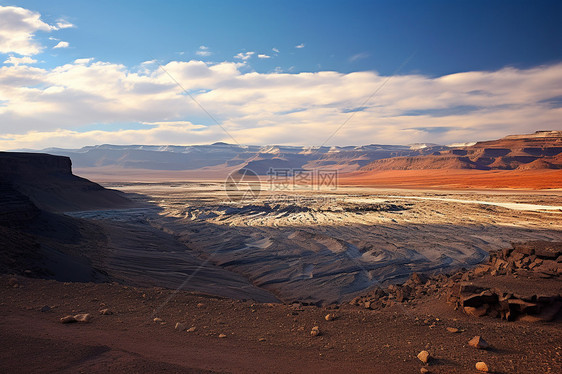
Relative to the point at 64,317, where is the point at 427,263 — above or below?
below

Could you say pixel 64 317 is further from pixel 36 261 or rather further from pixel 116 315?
pixel 36 261

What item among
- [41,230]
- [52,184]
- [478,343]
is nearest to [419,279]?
[478,343]

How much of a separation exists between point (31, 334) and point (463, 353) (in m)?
4.56

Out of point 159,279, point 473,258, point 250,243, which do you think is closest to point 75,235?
point 159,279

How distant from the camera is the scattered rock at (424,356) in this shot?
11.9 ft

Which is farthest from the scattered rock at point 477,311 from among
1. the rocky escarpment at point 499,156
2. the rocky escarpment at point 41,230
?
the rocky escarpment at point 499,156

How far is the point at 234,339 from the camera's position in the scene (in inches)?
168

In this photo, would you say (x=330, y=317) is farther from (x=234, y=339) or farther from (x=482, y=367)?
(x=482, y=367)

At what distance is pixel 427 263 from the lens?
448 inches

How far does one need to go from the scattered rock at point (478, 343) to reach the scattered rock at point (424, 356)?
0.69m

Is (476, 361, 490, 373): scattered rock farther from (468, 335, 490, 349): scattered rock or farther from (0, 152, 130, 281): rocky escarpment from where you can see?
(0, 152, 130, 281): rocky escarpment

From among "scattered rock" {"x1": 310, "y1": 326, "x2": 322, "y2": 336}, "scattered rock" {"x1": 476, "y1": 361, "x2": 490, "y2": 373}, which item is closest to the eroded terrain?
"scattered rock" {"x1": 310, "y1": 326, "x2": 322, "y2": 336}

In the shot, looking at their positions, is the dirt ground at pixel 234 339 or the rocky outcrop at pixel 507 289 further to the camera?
the rocky outcrop at pixel 507 289

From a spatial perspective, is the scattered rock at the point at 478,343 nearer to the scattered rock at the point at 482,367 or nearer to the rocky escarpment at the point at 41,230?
the scattered rock at the point at 482,367
